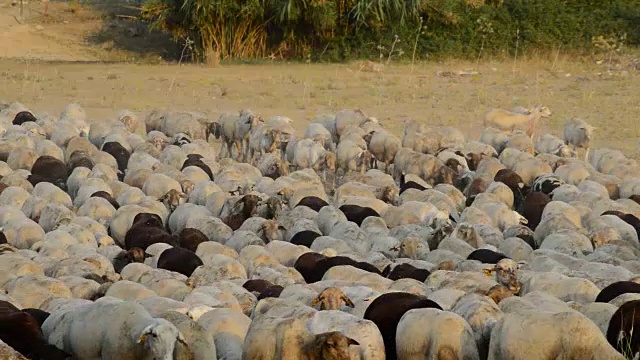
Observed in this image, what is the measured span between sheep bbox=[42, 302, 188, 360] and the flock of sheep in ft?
0.04

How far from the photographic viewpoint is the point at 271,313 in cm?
818

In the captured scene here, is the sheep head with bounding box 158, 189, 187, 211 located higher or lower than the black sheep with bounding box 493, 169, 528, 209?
lower

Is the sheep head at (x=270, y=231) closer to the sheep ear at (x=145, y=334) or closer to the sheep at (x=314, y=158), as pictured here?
the sheep at (x=314, y=158)

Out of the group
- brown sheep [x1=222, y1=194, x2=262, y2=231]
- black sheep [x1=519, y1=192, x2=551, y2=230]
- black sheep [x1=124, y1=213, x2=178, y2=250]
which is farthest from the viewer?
black sheep [x1=519, y1=192, x2=551, y2=230]

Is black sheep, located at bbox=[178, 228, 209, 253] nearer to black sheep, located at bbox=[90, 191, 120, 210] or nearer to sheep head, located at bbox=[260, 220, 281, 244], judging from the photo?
sheep head, located at bbox=[260, 220, 281, 244]

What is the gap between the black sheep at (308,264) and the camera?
34.0 feet

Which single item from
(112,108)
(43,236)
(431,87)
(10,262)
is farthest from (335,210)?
(431,87)

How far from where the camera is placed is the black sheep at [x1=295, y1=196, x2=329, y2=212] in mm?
13258

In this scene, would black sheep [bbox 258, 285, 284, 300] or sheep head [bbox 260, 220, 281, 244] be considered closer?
black sheep [bbox 258, 285, 284, 300]

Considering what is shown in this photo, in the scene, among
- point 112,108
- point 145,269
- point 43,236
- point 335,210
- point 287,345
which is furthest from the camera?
point 112,108

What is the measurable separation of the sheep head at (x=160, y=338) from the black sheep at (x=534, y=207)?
6388 mm

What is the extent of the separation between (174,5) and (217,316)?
64.2ft

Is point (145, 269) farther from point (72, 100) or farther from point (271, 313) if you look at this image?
point (72, 100)

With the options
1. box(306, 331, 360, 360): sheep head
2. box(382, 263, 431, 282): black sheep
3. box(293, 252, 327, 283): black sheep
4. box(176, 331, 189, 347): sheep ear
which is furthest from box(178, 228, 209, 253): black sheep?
box(306, 331, 360, 360): sheep head
